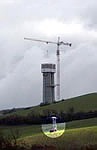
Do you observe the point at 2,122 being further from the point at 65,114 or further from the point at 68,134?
the point at 68,134

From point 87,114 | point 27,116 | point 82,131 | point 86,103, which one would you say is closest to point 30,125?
point 27,116

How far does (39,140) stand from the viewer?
10544 centimetres

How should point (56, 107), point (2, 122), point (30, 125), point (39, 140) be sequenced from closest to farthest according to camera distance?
point (39, 140) → point (30, 125) → point (2, 122) → point (56, 107)

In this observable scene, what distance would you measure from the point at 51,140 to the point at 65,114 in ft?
242

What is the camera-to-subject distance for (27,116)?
180 metres

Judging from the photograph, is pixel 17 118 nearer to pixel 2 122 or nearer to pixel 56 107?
pixel 2 122

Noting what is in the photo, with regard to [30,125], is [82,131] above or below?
above

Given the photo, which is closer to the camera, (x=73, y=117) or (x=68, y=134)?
(x=68, y=134)

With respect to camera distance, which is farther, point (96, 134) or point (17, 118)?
point (17, 118)

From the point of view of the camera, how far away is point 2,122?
17825cm

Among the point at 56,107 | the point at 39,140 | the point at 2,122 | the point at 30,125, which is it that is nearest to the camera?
the point at 39,140

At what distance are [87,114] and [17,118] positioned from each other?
2565 centimetres

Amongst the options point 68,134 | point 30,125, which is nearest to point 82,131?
point 68,134

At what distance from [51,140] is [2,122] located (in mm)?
71855
